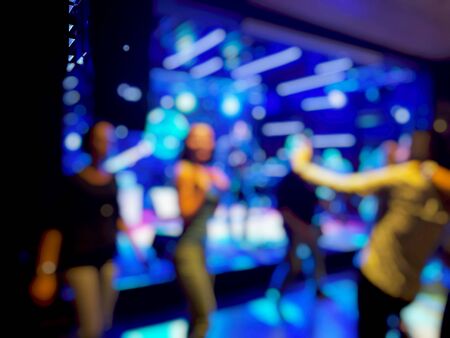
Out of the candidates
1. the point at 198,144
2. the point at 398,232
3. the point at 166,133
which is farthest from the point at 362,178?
the point at 166,133

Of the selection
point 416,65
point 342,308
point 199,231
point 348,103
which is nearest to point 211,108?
point 348,103

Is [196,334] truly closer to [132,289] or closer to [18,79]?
[132,289]

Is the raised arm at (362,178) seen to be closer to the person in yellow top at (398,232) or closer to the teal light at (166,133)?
the person in yellow top at (398,232)

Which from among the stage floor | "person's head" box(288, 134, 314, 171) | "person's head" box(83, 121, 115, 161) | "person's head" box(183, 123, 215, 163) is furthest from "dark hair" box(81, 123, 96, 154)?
the stage floor

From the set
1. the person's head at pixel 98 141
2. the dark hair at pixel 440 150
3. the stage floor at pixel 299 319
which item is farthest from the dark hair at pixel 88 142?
the dark hair at pixel 440 150

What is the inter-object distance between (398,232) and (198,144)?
1376mm

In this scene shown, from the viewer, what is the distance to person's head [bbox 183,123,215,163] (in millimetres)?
2562

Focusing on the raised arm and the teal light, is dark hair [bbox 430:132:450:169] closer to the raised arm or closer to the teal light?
the raised arm

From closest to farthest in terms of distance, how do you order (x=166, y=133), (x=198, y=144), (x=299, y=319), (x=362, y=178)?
(x=362, y=178) → (x=198, y=144) → (x=299, y=319) → (x=166, y=133)

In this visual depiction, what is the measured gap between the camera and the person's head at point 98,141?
2455 mm

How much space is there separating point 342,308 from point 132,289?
233cm

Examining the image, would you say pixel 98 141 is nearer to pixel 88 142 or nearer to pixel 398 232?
pixel 88 142

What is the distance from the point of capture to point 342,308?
13.5 ft

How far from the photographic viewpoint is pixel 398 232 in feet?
6.74
